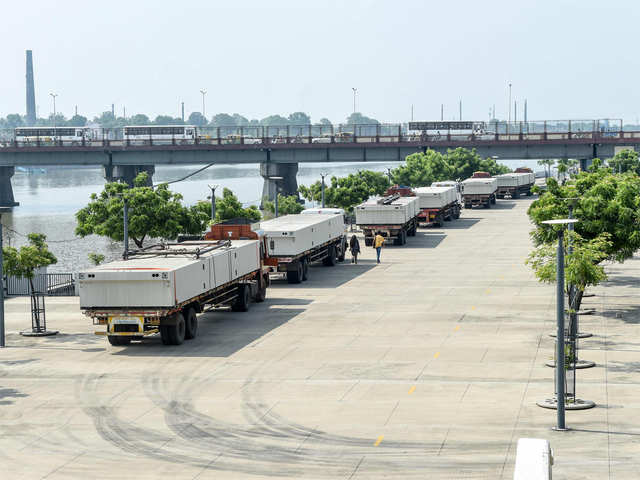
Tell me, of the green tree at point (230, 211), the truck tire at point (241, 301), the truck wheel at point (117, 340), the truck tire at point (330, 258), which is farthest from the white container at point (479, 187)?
the truck wheel at point (117, 340)

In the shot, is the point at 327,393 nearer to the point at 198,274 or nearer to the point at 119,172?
the point at 198,274

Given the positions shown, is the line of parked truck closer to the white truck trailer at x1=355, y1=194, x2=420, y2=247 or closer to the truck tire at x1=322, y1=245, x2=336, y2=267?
the truck tire at x1=322, y1=245, x2=336, y2=267

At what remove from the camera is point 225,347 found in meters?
33.2

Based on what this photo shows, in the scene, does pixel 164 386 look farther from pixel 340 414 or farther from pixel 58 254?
pixel 58 254

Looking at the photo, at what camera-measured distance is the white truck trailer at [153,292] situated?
32156 mm

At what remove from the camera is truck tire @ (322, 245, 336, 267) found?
56191 millimetres

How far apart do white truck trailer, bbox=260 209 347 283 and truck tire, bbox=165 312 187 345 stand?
13.6 meters

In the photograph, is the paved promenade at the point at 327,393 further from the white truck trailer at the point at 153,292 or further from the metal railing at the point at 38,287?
the metal railing at the point at 38,287

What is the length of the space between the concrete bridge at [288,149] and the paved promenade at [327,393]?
8336cm

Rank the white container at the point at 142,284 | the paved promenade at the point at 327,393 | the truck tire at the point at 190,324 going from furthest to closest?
the truck tire at the point at 190,324 → the white container at the point at 142,284 → the paved promenade at the point at 327,393

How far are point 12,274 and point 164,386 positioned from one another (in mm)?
11808

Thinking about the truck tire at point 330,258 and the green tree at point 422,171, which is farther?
the green tree at point 422,171

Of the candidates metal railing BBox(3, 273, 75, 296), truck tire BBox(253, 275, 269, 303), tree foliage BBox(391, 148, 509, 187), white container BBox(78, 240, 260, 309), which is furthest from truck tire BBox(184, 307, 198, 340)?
tree foliage BBox(391, 148, 509, 187)

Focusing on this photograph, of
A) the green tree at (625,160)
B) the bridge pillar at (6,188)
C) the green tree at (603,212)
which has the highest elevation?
the green tree at (603,212)
